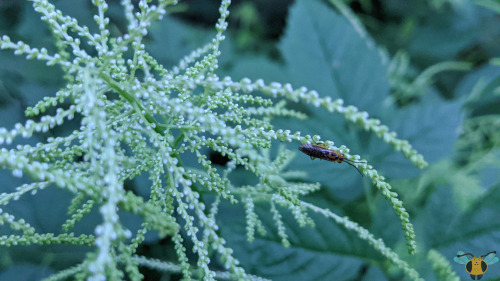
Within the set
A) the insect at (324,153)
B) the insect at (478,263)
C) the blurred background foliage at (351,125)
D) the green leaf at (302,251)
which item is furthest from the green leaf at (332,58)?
the insect at (324,153)

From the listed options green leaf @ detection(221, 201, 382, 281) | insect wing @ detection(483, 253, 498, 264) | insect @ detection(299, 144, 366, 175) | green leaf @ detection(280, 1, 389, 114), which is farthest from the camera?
green leaf @ detection(280, 1, 389, 114)

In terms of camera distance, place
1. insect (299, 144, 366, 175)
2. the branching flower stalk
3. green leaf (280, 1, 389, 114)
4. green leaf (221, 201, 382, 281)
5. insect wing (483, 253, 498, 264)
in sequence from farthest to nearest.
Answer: green leaf (280, 1, 389, 114) < green leaf (221, 201, 382, 281) < insect wing (483, 253, 498, 264) < insect (299, 144, 366, 175) < the branching flower stalk

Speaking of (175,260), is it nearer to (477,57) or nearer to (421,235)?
(421,235)

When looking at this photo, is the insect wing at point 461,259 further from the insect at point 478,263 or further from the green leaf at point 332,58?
the green leaf at point 332,58

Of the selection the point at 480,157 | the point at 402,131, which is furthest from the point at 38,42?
the point at 480,157

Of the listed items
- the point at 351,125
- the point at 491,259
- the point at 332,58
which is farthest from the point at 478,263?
the point at 332,58

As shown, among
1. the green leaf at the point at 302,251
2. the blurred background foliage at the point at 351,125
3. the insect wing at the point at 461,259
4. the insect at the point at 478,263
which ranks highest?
the blurred background foliage at the point at 351,125

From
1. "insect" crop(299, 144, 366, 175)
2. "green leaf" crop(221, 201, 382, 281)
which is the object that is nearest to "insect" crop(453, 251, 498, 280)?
"green leaf" crop(221, 201, 382, 281)

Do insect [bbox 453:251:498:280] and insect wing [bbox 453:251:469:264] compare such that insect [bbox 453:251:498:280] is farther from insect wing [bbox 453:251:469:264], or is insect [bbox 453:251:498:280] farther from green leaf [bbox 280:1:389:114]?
green leaf [bbox 280:1:389:114]

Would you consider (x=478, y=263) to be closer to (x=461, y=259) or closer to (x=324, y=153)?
(x=461, y=259)
